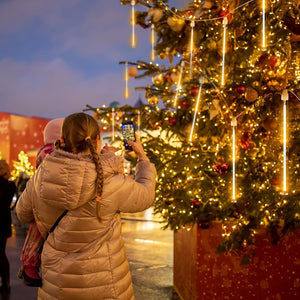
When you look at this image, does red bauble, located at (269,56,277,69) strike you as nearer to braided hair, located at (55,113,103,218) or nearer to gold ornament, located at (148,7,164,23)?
gold ornament, located at (148,7,164,23)

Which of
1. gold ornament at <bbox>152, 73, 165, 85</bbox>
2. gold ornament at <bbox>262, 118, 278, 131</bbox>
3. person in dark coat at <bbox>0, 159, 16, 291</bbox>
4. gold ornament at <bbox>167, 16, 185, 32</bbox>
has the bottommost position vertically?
person in dark coat at <bbox>0, 159, 16, 291</bbox>

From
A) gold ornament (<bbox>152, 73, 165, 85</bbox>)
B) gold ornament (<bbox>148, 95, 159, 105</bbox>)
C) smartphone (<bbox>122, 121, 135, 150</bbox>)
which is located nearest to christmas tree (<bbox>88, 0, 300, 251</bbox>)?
gold ornament (<bbox>148, 95, 159, 105</bbox>)

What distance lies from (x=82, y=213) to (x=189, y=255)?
2836 millimetres

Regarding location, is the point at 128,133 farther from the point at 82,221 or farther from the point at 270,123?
the point at 270,123

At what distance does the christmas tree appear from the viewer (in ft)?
13.1

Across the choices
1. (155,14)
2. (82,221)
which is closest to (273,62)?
(155,14)

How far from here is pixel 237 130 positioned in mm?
4445

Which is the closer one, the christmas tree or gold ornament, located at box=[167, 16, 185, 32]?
the christmas tree

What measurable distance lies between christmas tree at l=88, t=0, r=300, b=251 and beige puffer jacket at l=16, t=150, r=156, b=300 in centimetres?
180

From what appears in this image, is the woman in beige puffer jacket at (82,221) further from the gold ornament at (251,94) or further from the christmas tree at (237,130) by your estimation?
the gold ornament at (251,94)

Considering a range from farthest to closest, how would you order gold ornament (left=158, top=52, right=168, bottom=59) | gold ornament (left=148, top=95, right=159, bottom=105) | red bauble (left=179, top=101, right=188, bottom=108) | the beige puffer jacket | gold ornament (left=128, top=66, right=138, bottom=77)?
gold ornament (left=158, top=52, right=168, bottom=59) → gold ornament (left=128, top=66, right=138, bottom=77) → gold ornament (left=148, top=95, right=159, bottom=105) → red bauble (left=179, top=101, right=188, bottom=108) → the beige puffer jacket

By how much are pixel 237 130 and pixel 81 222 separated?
112 inches

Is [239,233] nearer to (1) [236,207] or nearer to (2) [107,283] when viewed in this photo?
(1) [236,207]

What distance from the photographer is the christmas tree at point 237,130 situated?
13.1 ft
